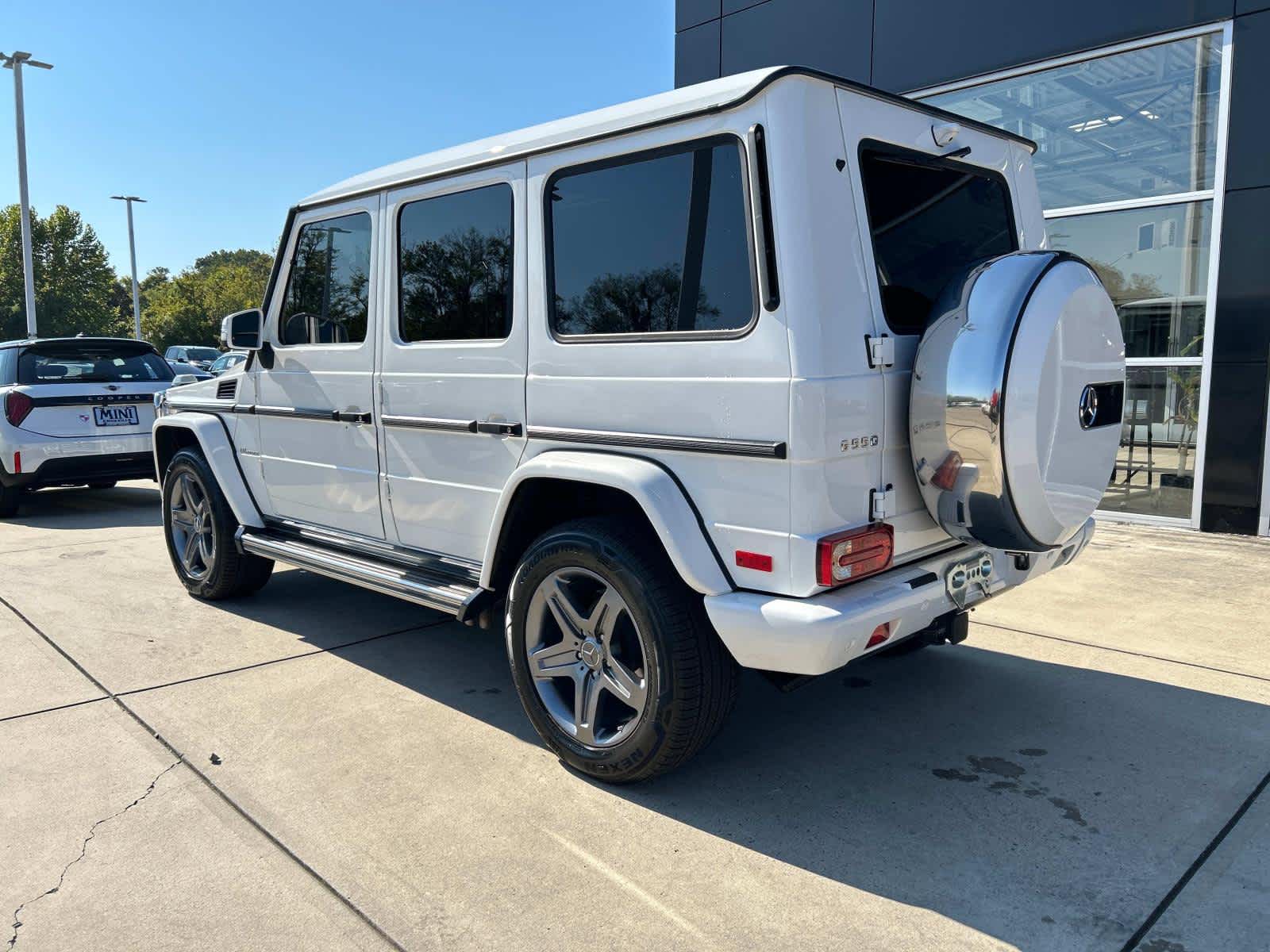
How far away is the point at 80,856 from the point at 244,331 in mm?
2645

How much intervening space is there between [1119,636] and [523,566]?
3.24 metres

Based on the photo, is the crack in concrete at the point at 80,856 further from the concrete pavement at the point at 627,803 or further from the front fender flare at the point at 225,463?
the front fender flare at the point at 225,463

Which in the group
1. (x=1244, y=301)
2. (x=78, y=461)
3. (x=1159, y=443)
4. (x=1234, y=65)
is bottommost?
(x=78, y=461)

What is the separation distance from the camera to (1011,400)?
2641 millimetres

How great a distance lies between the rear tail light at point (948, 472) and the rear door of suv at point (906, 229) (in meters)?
0.13

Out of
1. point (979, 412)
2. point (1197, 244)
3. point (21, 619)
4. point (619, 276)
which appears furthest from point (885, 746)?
point (1197, 244)

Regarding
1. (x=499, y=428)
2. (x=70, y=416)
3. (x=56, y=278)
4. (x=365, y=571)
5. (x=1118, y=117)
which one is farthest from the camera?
(x=56, y=278)

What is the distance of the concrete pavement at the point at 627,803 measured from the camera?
95.2 inches

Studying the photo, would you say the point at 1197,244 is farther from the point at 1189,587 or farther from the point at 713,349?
the point at 713,349

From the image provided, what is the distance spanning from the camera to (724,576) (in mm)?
2805

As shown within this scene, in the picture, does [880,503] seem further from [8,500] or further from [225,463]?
[8,500]

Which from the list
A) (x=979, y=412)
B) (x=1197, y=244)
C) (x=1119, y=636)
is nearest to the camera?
(x=979, y=412)

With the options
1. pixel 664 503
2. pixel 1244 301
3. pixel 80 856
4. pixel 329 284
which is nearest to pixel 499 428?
pixel 664 503

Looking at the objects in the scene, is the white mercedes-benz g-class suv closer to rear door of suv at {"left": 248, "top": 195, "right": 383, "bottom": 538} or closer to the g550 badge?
the g550 badge
